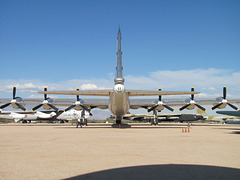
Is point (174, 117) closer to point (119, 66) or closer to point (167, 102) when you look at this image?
point (167, 102)

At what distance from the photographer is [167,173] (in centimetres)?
587

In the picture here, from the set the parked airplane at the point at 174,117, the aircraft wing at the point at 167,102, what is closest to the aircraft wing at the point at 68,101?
the aircraft wing at the point at 167,102

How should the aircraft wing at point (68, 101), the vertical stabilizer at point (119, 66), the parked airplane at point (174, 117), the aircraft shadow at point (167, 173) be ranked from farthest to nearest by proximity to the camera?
the parked airplane at point (174, 117) < the aircraft wing at point (68, 101) < the vertical stabilizer at point (119, 66) < the aircraft shadow at point (167, 173)

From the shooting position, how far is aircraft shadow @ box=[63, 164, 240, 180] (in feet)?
17.9

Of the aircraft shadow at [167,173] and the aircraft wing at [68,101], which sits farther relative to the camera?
the aircraft wing at [68,101]

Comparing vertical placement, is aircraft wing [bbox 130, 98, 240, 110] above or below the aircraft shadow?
above

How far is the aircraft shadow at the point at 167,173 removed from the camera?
5445 millimetres

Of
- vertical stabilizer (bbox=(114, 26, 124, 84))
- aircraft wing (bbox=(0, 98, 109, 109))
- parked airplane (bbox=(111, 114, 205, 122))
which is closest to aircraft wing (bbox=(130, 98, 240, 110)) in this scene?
aircraft wing (bbox=(0, 98, 109, 109))

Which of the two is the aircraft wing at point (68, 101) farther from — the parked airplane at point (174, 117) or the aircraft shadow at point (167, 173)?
the parked airplane at point (174, 117)

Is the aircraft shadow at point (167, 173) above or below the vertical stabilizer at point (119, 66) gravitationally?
below

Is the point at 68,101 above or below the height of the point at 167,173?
above

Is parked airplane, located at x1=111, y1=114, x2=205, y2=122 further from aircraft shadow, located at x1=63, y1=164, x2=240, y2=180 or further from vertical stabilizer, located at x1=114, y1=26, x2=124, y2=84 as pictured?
aircraft shadow, located at x1=63, y1=164, x2=240, y2=180

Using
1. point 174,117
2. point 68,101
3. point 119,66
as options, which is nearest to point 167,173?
point 119,66

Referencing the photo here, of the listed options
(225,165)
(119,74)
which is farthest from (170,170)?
(119,74)
